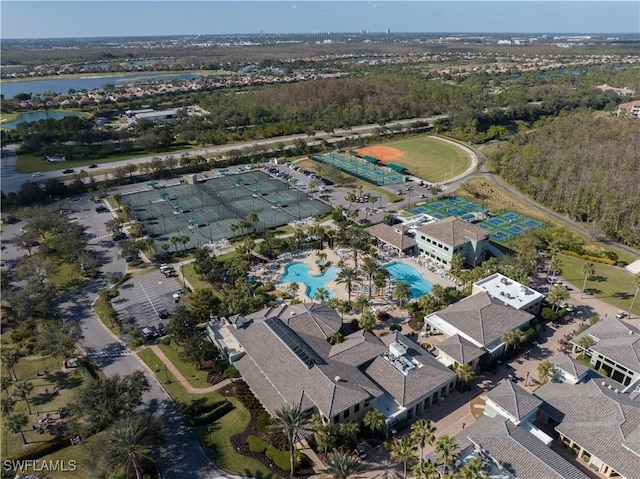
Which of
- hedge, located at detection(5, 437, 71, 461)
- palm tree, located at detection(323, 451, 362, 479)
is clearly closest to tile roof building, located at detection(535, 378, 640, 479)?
palm tree, located at detection(323, 451, 362, 479)

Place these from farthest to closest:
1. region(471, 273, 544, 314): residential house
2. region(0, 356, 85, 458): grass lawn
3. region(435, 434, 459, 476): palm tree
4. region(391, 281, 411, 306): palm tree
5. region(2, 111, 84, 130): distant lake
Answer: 1. region(2, 111, 84, 130): distant lake
2. region(391, 281, 411, 306): palm tree
3. region(471, 273, 544, 314): residential house
4. region(0, 356, 85, 458): grass lawn
5. region(435, 434, 459, 476): palm tree

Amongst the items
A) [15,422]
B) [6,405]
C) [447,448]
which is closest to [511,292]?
[447,448]

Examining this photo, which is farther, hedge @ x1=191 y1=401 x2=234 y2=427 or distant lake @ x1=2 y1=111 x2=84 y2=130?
distant lake @ x1=2 y1=111 x2=84 y2=130

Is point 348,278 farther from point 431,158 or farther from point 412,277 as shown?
point 431,158

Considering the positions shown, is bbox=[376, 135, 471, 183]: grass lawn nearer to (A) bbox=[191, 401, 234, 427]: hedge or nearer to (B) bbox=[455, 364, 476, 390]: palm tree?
(B) bbox=[455, 364, 476, 390]: palm tree

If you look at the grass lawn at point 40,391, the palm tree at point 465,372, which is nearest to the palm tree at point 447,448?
the palm tree at point 465,372

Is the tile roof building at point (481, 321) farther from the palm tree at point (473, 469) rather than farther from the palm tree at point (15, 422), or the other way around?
the palm tree at point (15, 422)
